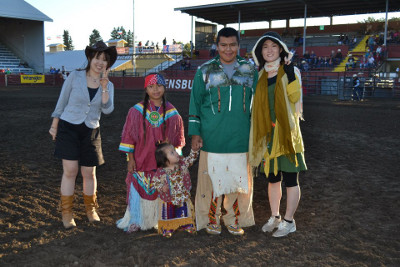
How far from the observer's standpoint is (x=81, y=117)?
3.58 metres

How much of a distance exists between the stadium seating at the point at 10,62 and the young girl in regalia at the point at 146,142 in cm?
3846

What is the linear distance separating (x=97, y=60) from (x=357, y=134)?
760cm

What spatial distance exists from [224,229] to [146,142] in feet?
3.96

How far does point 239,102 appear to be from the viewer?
344 centimetres

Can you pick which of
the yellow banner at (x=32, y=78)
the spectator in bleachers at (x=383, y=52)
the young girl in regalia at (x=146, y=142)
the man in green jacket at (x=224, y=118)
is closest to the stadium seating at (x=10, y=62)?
the yellow banner at (x=32, y=78)

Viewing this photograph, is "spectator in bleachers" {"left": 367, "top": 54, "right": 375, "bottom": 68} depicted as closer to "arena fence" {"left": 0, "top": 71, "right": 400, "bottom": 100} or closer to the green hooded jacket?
"arena fence" {"left": 0, "top": 71, "right": 400, "bottom": 100}

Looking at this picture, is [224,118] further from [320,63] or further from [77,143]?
[320,63]

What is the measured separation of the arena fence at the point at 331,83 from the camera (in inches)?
770

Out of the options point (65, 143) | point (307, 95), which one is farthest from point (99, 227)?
point (307, 95)

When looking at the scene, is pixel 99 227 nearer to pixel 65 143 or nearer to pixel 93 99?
pixel 65 143

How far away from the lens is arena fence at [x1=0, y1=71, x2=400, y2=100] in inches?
770

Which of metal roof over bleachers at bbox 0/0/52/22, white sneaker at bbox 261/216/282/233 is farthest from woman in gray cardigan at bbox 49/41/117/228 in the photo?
metal roof over bleachers at bbox 0/0/52/22

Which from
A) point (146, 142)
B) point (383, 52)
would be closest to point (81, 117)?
point (146, 142)

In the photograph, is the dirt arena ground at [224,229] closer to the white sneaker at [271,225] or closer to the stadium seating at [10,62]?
the white sneaker at [271,225]
